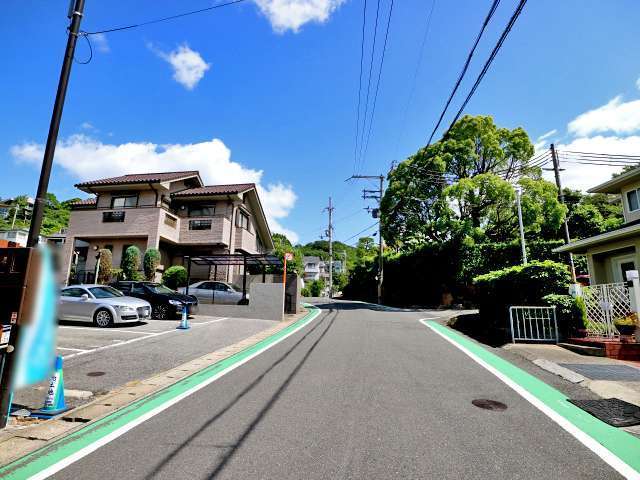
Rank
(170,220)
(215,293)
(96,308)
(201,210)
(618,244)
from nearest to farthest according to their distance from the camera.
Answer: (96,308) < (618,244) < (215,293) < (170,220) < (201,210)

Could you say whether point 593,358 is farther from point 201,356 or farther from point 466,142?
point 466,142

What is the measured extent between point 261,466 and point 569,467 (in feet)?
8.31

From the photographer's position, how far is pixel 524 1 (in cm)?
489

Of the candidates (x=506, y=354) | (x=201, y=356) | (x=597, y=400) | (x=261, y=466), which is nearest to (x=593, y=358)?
(x=506, y=354)

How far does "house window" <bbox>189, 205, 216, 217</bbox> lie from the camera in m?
23.1

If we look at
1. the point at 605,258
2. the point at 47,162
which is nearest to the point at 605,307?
the point at 605,258

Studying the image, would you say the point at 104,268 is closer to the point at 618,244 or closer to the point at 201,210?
the point at 201,210

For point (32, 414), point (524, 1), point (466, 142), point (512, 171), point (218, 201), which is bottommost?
point (32, 414)

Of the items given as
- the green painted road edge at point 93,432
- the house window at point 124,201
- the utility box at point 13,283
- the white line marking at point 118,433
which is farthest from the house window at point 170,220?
the utility box at point 13,283

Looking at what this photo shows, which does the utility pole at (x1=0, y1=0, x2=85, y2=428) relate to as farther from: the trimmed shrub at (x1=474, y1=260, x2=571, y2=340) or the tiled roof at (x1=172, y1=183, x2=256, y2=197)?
the tiled roof at (x1=172, y1=183, x2=256, y2=197)

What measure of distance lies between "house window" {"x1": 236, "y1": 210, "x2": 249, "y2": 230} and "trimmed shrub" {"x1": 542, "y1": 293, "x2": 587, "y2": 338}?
18.7 meters

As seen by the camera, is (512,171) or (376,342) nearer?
(376,342)

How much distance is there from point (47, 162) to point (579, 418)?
23.0ft

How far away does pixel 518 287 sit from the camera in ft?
33.6
